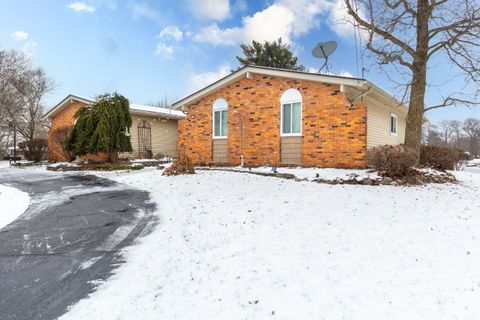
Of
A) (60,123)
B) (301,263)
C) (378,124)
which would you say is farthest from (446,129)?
(301,263)

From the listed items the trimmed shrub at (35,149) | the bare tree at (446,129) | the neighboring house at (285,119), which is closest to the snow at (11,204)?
the neighboring house at (285,119)

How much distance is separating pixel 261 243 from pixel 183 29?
59.9 feet

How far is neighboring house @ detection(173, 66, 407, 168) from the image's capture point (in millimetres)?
10438

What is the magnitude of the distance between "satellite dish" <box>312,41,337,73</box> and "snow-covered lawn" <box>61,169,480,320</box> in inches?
379

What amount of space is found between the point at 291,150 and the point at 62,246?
30.0 ft

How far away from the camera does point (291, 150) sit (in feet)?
38.1

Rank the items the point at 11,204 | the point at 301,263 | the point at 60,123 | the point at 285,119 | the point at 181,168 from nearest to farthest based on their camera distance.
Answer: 1. the point at 301,263
2. the point at 11,204
3. the point at 181,168
4. the point at 285,119
5. the point at 60,123

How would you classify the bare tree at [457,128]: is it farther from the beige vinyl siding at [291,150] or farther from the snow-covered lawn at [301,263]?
the snow-covered lawn at [301,263]

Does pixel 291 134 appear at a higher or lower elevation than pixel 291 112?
lower

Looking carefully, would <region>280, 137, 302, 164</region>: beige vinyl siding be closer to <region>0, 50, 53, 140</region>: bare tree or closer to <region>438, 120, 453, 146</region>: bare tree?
<region>0, 50, 53, 140</region>: bare tree

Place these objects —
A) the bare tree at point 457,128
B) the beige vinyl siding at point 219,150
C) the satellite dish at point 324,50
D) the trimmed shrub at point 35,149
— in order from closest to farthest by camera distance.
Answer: the beige vinyl siding at point 219,150 < the satellite dish at point 324,50 < the trimmed shrub at point 35,149 < the bare tree at point 457,128

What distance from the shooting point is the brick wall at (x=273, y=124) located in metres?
10.4

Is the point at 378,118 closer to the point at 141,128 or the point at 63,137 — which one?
the point at 141,128

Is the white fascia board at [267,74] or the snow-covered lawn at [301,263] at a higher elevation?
the white fascia board at [267,74]
